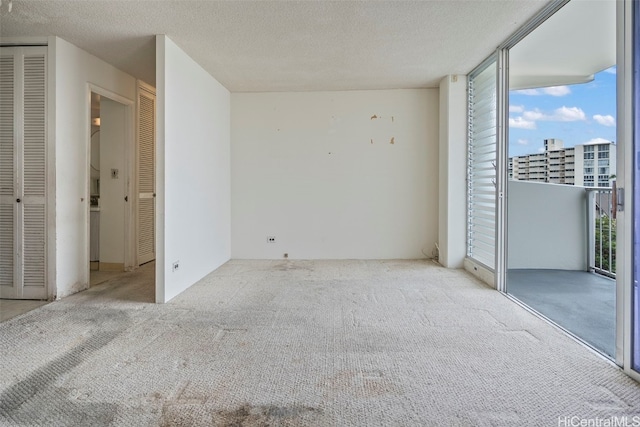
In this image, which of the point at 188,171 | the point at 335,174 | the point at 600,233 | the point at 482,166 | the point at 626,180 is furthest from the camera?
the point at 335,174

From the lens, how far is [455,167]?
452 centimetres

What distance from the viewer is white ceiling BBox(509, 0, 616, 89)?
3.08 metres

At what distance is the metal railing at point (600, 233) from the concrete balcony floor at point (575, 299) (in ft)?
0.67

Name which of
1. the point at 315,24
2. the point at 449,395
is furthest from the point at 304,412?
the point at 315,24

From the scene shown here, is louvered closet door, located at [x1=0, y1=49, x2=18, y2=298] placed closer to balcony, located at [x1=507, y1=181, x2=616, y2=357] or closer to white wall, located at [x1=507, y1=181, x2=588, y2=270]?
balcony, located at [x1=507, y1=181, x2=616, y2=357]

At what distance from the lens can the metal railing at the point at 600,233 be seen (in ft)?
14.1

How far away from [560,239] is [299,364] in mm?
4379

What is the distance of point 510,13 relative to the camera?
2799 mm

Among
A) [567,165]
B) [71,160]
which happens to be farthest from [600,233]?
[71,160]

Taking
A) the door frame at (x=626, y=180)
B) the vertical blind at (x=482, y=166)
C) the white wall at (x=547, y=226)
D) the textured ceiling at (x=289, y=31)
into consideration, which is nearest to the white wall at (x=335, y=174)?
the vertical blind at (x=482, y=166)

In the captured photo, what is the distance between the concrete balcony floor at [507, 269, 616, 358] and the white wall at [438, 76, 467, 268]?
29.6 inches

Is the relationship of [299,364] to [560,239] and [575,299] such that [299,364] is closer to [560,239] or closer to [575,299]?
[575,299]

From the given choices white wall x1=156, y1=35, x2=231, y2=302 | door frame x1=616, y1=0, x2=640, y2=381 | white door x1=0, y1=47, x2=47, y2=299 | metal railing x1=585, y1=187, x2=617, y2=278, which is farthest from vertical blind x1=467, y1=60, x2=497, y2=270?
white door x1=0, y1=47, x2=47, y2=299

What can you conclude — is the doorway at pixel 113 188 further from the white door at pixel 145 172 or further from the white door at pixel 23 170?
the white door at pixel 23 170
